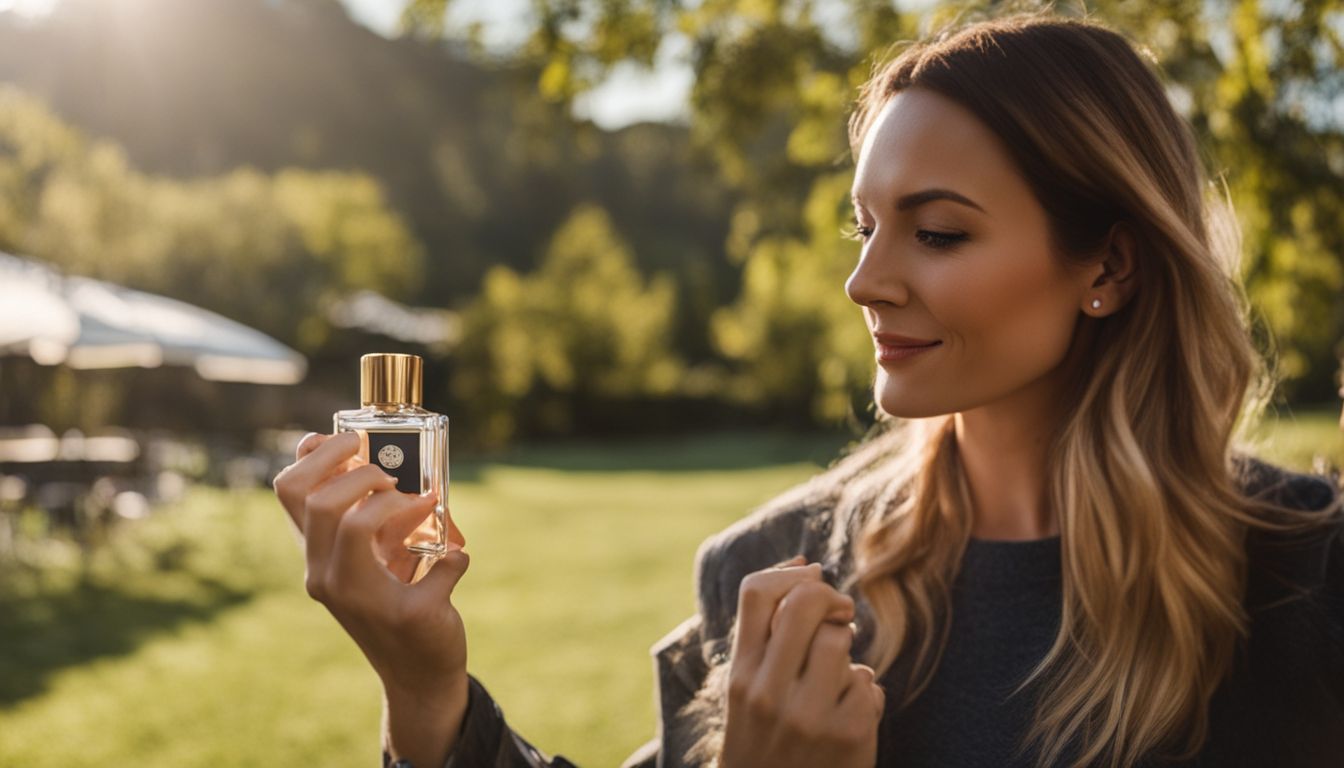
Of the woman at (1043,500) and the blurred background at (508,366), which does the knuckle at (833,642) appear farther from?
the blurred background at (508,366)

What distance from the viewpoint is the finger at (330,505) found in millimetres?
1297

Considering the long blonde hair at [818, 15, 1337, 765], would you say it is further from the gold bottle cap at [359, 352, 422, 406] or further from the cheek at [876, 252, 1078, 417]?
the gold bottle cap at [359, 352, 422, 406]

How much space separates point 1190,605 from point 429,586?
126 centimetres

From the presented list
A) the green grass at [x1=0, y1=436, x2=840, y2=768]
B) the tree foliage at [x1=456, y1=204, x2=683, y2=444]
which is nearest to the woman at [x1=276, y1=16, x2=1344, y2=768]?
the green grass at [x1=0, y1=436, x2=840, y2=768]

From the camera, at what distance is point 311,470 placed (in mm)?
1318

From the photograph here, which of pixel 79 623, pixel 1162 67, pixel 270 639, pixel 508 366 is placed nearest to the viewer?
pixel 1162 67

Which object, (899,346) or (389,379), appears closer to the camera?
(389,379)

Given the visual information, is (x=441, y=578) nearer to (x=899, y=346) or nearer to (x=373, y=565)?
(x=373, y=565)

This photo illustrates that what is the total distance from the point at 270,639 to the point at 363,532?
28.5 ft

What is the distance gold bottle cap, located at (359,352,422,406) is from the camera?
58.5 inches

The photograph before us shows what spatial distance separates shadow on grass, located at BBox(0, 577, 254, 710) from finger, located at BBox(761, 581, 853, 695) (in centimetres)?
737

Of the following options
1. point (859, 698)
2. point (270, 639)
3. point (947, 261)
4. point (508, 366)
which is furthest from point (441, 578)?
point (508, 366)

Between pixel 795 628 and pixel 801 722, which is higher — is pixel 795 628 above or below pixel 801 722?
above

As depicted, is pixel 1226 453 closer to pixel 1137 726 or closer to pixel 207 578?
pixel 1137 726
